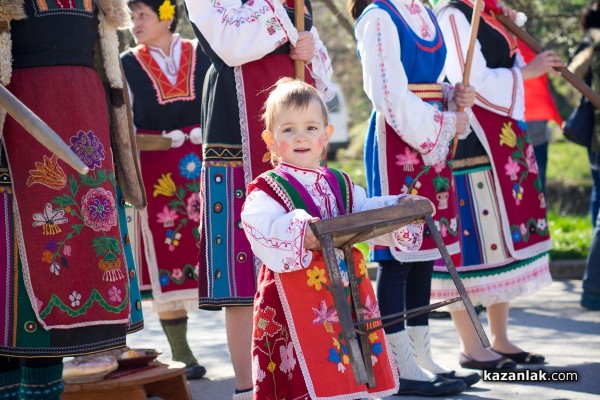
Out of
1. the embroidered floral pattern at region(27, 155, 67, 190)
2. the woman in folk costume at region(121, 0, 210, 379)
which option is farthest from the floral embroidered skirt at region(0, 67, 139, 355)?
the woman in folk costume at region(121, 0, 210, 379)

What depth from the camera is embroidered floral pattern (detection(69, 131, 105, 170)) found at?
374cm

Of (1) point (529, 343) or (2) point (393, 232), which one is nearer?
(2) point (393, 232)

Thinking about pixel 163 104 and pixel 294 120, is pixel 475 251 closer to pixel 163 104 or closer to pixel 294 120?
pixel 163 104

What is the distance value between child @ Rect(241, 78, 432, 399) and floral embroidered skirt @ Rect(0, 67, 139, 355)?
1.94 feet

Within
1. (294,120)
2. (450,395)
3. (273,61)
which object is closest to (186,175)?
(273,61)

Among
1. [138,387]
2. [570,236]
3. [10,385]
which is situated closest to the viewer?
[10,385]

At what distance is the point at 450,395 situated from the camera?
4.68m

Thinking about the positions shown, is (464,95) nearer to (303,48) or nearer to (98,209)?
(303,48)

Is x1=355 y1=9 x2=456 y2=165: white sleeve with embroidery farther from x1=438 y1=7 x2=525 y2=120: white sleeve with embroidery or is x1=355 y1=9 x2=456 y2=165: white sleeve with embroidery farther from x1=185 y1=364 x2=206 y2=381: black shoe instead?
x1=185 y1=364 x2=206 y2=381: black shoe

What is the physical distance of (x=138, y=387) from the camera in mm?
4438

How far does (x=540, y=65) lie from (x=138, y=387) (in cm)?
234

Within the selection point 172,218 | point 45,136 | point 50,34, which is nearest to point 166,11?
point 172,218

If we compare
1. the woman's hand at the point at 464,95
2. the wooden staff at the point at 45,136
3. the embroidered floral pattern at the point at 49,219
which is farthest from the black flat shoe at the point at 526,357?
the wooden staff at the point at 45,136

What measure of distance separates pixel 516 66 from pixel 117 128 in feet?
7.32
